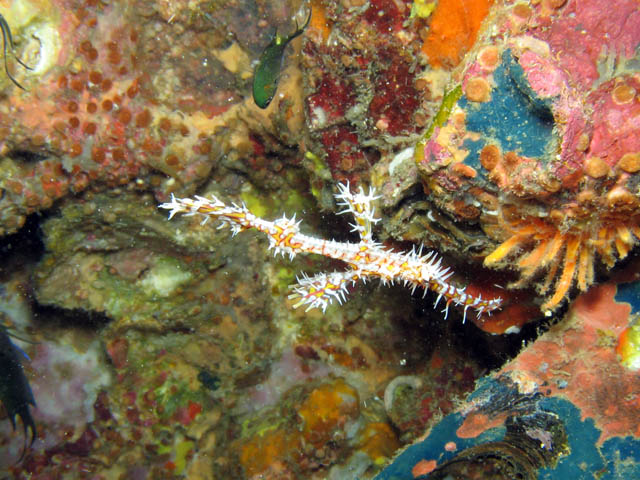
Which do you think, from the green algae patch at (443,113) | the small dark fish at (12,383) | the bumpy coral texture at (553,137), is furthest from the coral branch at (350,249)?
the small dark fish at (12,383)

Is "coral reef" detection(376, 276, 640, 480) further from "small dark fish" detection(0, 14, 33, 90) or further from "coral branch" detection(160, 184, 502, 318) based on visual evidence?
"small dark fish" detection(0, 14, 33, 90)

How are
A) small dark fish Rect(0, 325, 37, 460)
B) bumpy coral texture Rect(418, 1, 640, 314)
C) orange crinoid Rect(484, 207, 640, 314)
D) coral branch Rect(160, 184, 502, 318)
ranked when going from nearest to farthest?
bumpy coral texture Rect(418, 1, 640, 314) < orange crinoid Rect(484, 207, 640, 314) < coral branch Rect(160, 184, 502, 318) < small dark fish Rect(0, 325, 37, 460)

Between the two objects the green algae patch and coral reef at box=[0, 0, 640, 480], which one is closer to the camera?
coral reef at box=[0, 0, 640, 480]

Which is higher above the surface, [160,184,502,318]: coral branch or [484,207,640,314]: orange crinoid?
[484,207,640,314]: orange crinoid

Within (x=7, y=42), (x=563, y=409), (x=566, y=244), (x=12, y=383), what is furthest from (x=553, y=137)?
(x=12, y=383)

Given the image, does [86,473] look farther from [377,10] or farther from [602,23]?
[602,23]

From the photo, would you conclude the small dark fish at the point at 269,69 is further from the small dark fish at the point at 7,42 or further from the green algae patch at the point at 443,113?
the small dark fish at the point at 7,42

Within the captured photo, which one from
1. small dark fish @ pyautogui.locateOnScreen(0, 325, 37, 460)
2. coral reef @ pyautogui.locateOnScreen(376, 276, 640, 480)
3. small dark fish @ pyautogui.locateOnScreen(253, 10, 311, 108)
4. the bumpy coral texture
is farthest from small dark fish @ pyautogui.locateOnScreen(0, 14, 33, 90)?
coral reef @ pyautogui.locateOnScreen(376, 276, 640, 480)
